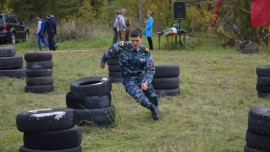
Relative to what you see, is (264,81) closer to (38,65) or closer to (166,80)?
(166,80)

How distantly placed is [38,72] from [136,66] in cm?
397

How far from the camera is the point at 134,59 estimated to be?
24.6 feet

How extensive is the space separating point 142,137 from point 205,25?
1879cm

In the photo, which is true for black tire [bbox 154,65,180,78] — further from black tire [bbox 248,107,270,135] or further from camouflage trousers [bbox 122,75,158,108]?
black tire [bbox 248,107,270,135]

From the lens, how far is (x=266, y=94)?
375 inches

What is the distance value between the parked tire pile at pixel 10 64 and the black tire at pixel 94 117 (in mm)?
6312

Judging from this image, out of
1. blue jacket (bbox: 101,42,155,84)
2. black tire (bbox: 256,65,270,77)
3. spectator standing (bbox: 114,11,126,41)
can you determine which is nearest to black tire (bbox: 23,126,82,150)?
blue jacket (bbox: 101,42,155,84)

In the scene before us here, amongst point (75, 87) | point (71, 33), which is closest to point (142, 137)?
point (75, 87)

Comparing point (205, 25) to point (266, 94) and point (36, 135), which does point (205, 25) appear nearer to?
point (266, 94)

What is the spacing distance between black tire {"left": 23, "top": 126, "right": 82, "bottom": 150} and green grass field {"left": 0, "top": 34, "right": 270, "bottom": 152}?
0.78 meters

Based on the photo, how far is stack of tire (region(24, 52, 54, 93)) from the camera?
10.9 meters

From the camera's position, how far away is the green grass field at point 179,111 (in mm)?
6242

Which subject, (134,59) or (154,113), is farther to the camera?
(154,113)

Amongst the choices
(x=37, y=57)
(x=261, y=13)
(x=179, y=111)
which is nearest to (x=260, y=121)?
(x=179, y=111)
